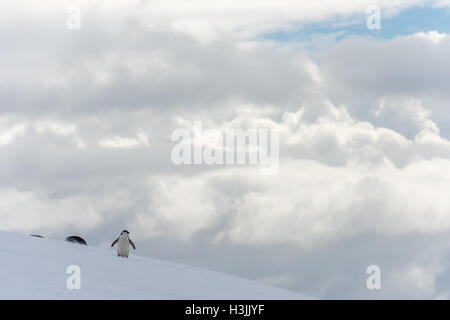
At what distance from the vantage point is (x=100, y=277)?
29.7 metres

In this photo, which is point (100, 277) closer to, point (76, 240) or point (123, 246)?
point (123, 246)

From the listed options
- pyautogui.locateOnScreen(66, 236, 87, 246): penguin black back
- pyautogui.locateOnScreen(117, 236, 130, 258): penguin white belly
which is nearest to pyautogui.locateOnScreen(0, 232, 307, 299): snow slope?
pyautogui.locateOnScreen(117, 236, 130, 258): penguin white belly

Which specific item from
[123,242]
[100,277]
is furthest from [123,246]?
[100,277]

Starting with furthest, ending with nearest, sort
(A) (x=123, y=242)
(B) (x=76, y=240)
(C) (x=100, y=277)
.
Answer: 1. (B) (x=76, y=240)
2. (A) (x=123, y=242)
3. (C) (x=100, y=277)

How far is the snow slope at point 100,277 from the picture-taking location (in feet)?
85.4

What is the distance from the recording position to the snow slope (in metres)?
26.0

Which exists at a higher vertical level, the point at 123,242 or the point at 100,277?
the point at 123,242

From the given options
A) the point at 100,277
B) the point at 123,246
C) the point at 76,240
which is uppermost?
the point at 76,240

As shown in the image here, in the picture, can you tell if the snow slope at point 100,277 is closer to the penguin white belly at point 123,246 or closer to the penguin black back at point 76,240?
the penguin white belly at point 123,246

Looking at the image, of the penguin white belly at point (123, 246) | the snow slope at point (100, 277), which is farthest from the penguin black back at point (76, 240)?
the penguin white belly at point (123, 246)
